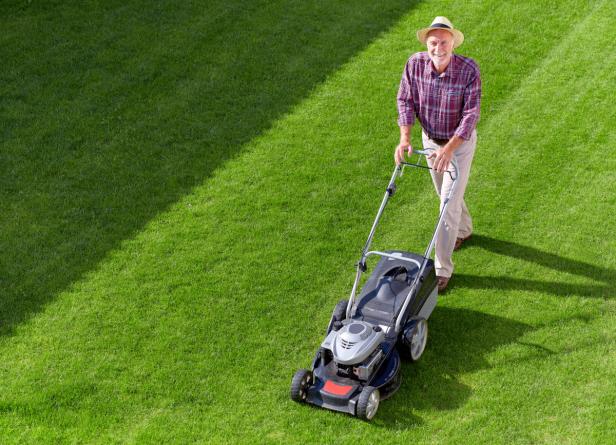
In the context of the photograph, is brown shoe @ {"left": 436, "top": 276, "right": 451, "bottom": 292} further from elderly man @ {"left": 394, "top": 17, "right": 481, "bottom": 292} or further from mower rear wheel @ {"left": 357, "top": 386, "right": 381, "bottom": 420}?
mower rear wheel @ {"left": 357, "top": 386, "right": 381, "bottom": 420}

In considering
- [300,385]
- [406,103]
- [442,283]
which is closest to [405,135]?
[406,103]

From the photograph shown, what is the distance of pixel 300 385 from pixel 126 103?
4.17m

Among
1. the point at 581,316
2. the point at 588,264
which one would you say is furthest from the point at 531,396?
the point at 588,264

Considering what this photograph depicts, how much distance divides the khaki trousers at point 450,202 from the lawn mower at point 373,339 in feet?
0.53

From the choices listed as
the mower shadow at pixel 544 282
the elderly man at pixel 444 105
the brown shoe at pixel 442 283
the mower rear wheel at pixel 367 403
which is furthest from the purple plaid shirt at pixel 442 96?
the mower rear wheel at pixel 367 403

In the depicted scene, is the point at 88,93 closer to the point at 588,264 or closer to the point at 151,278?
the point at 151,278

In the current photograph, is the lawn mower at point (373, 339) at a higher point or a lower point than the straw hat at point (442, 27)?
lower

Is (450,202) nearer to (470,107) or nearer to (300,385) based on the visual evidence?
(470,107)

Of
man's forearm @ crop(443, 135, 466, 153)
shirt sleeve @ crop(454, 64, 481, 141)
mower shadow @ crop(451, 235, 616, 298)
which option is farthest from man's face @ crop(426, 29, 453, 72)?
mower shadow @ crop(451, 235, 616, 298)

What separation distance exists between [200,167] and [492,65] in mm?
3010

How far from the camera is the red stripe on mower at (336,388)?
18.5 feet

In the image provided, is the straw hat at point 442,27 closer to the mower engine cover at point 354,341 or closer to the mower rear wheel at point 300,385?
the mower engine cover at point 354,341

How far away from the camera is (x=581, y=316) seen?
6.47 metres

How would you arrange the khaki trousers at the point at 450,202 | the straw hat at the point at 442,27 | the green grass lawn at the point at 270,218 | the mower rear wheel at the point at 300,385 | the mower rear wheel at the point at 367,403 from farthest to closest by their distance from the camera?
1. the khaki trousers at the point at 450,202
2. the straw hat at the point at 442,27
3. the green grass lawn at the point at 270,218
4. the mower rear wheel at the point at 300,385
5. the mower rear wheel at the point at 367,403
